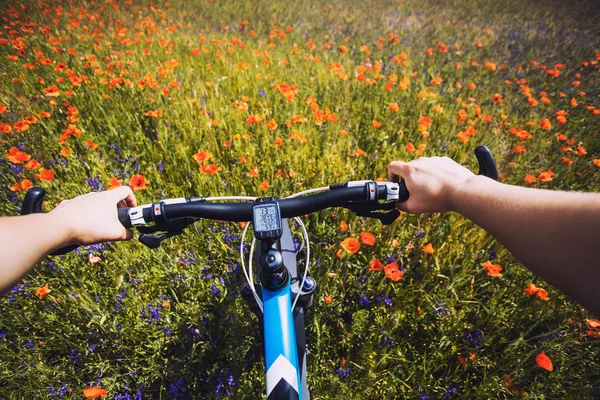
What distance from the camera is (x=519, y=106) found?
152 inches

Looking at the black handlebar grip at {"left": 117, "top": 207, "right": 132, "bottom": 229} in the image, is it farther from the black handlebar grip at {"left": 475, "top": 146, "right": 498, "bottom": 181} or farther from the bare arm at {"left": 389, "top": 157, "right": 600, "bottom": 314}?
the black handlebar grip at {"left": 475, "top": 146, "right": 498, "bottom": 181}

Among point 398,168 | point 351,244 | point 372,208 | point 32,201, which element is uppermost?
point 32,201

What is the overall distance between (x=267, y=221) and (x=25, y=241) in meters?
0.66

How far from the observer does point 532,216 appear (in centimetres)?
74

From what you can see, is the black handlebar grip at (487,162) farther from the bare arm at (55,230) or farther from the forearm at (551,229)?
the bare arm at (55,230)

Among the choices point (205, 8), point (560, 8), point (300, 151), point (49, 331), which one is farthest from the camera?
point (560, 8)

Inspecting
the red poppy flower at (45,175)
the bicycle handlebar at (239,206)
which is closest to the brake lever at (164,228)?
the bicycle handlebar at (239,206)

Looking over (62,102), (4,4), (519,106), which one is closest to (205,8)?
(4,4)

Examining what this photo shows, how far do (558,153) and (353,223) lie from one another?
2687mm

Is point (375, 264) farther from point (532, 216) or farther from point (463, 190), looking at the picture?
point (532, 216)

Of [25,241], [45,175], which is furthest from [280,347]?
[45,175]

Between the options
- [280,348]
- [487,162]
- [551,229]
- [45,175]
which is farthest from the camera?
[45,175]

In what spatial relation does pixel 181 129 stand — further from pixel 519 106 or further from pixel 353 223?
pixel 519 106

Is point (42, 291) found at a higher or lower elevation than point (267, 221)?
lower
